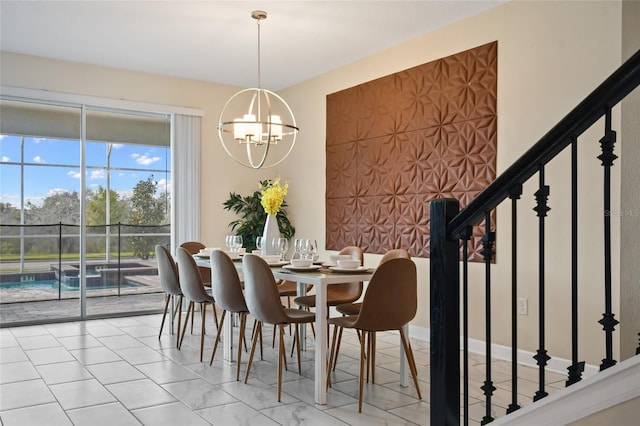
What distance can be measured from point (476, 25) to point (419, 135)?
1.07 meters

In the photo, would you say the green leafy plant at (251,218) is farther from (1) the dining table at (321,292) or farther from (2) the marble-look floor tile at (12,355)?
(1) the dining table at (321,292)

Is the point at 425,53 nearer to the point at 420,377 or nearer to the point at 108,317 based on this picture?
the point at 420,377

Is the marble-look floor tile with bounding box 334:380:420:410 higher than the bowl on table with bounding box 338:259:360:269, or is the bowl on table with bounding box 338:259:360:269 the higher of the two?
the bowl on table with bounding box 338:259:360:269

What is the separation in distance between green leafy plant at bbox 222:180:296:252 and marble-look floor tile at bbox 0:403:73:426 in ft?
12.6

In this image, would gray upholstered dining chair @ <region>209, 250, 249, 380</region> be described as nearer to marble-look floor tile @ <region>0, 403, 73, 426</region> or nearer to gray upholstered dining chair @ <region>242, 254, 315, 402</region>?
gray upholstered dining chair @ <region>242, 254, 315, 402</region>

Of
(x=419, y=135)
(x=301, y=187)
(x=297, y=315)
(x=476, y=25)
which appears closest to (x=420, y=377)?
(x=297, y=315)

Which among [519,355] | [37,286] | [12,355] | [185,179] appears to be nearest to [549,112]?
[519,355]

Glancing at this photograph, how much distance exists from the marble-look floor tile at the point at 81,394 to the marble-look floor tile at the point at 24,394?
60 millimetres

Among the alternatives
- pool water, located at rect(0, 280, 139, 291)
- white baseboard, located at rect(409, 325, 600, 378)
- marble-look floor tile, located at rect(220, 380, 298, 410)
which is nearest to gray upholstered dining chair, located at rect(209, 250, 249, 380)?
marble-look floor tile, located at rect(220, 380, 298, 410)

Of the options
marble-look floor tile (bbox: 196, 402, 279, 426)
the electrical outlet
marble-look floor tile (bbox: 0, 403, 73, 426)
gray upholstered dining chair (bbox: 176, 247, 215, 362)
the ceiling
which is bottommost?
marble-look floor tile (bbox: 0, 403, 73, 426)

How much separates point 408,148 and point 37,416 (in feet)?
12.2

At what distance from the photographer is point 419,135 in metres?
5.12

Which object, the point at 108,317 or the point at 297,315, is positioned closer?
the point at 297,315

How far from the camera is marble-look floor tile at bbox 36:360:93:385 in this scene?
376 centimetres
